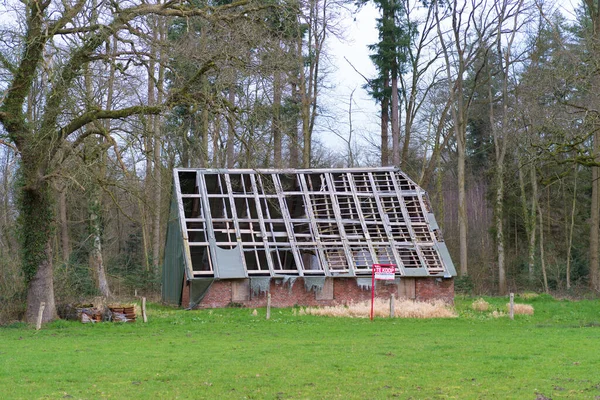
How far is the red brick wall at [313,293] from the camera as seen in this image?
2759 centimetres

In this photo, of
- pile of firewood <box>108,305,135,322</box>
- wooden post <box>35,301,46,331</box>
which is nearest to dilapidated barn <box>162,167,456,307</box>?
pile of firewood <box>108,305,135,322</box>

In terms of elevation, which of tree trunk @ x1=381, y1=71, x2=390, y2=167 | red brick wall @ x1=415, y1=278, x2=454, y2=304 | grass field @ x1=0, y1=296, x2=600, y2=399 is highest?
tree trunk @ x1=381, y1=71, x2=390, y2=167

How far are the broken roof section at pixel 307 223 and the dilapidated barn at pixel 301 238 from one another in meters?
0.04

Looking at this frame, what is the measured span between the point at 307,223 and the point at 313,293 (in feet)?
11.9

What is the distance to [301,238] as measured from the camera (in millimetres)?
30641

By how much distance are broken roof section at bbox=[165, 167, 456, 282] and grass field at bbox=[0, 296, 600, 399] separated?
656 cm

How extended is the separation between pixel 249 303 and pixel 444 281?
792 cm

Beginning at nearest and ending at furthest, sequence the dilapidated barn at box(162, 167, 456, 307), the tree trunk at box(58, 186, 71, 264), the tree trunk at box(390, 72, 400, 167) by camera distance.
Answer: the dilapidated barn at box(162, 167, 456, 307), the tree trunk at box(58, 186, 71, 264), the tree trunk at box(390, 72, 400, 167)

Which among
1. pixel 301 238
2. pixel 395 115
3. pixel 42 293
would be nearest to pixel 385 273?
pixel 301 238

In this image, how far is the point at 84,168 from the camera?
61.2 feet

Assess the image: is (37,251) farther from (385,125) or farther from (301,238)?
(385,125)

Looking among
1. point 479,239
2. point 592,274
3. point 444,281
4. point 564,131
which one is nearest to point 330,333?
point 564,131

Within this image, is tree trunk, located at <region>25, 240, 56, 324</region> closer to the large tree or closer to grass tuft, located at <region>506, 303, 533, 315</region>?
the large tree

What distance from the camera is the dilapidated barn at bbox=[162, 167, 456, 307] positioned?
1115 inches
